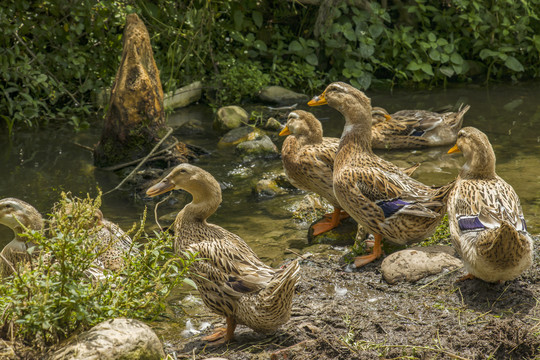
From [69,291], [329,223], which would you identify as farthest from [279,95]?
[69,291]

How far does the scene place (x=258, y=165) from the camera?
28.7 ft

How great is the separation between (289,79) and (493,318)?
780 centimetres

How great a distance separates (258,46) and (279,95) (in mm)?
1232

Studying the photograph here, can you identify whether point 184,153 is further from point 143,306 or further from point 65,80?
point 143,306

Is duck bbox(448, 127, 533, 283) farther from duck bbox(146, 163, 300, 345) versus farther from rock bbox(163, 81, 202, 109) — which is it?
rock bbox(163, 81, 202, 109)

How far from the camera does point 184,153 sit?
891cm

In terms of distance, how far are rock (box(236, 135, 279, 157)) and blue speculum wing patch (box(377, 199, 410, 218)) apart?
366 centimetres

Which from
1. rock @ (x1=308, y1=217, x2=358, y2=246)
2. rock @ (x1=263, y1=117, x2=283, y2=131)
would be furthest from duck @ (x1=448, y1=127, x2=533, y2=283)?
rock @ (x1=263, y1=117, x2=283, y2=131)

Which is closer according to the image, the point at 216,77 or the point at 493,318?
the point at 493,318

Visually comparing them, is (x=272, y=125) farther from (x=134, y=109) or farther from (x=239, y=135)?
(x=134, y=109)

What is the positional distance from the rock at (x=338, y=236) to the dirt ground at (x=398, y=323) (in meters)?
0.93

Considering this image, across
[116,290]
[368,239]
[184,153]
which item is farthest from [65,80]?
[116,290]

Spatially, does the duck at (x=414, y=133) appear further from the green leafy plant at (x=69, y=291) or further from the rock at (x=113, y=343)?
the rock at (x=113, y=343)

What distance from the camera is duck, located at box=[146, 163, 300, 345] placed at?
421 cm
